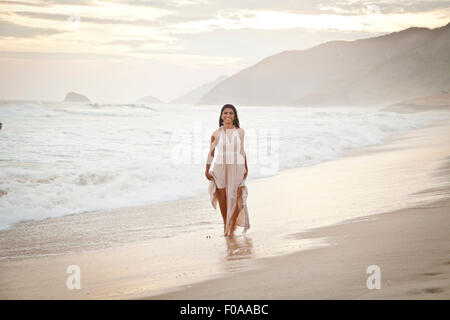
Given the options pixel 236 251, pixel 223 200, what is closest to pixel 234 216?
pixel 223 200

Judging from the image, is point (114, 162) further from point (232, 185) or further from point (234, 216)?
point (234, 216)

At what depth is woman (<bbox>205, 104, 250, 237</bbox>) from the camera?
6090 mm

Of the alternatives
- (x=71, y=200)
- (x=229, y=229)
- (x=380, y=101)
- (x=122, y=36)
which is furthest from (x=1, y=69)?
(x=380, y=101)

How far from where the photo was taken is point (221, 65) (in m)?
53.0

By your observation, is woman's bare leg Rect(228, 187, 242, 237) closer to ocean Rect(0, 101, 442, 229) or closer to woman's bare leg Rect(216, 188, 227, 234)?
woman's bare leg Rect(216, 188, 227, 234)

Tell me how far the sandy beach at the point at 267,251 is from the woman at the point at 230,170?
0.28 metres

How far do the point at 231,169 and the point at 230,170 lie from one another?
0.8 inches

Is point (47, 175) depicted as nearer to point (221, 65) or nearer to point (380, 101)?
point (221, 65)

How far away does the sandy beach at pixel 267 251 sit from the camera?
361cm

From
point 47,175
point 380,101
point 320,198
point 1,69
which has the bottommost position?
point 320,198

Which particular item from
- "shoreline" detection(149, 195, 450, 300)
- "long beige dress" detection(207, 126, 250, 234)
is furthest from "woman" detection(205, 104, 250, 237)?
"shoreline" detection(149, 195, 450, 300)

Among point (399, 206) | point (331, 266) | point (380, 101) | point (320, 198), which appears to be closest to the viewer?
point (331, 266)

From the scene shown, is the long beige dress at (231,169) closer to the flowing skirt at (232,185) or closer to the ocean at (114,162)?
the flowing skirt at (232,185)
